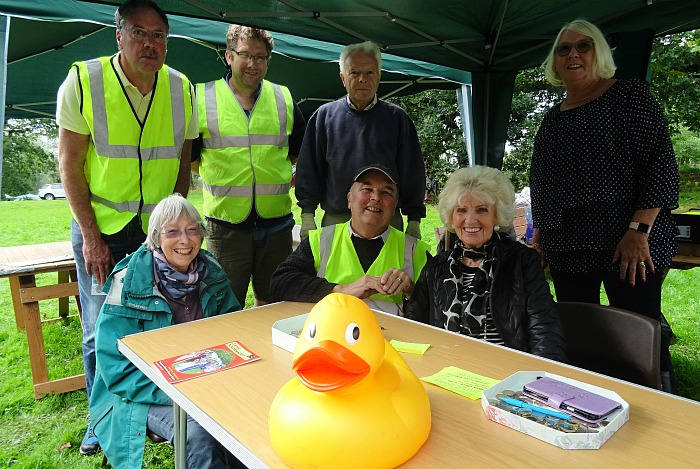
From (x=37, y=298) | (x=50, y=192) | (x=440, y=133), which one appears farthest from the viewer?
(x=50, y=192)

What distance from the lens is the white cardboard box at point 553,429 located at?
1.01 meters

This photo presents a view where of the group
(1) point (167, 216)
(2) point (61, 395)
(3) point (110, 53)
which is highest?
(3) point (110, 53)

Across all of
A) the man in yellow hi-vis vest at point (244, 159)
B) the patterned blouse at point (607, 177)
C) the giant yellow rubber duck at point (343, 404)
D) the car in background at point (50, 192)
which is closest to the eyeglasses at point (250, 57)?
the man in yellow hi-vis vest at point (244, 159)

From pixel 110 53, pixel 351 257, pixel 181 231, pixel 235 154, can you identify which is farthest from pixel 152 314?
pixel 110 53

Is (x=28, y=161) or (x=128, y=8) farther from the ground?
(x=28, y=161)

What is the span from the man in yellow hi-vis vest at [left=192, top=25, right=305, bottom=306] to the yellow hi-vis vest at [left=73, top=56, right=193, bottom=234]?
16.3 inches

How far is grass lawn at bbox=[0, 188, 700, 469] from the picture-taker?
2719 millimetres

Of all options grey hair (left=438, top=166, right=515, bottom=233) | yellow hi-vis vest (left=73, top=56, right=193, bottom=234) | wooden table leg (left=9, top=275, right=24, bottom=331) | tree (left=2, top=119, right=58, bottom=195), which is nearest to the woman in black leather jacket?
grey hair (left=438, top=166, right=515, bottom=233)

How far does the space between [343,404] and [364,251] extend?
1475 millimetres

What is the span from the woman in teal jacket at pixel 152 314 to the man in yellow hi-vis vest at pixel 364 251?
340 millimetres

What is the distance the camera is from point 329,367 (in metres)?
0.91

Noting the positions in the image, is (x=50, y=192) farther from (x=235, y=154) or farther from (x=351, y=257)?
(x=351, y=257)

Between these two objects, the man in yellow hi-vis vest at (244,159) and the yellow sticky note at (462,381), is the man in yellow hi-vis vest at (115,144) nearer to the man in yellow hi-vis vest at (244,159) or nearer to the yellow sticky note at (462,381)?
the man in yellow hi-vis vest at (244,159)

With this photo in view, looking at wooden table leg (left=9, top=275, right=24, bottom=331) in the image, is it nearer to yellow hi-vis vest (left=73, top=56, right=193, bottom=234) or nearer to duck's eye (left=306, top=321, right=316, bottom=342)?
yellow hi-vis vest (left=73, top=56, right=193, bottom=234)
